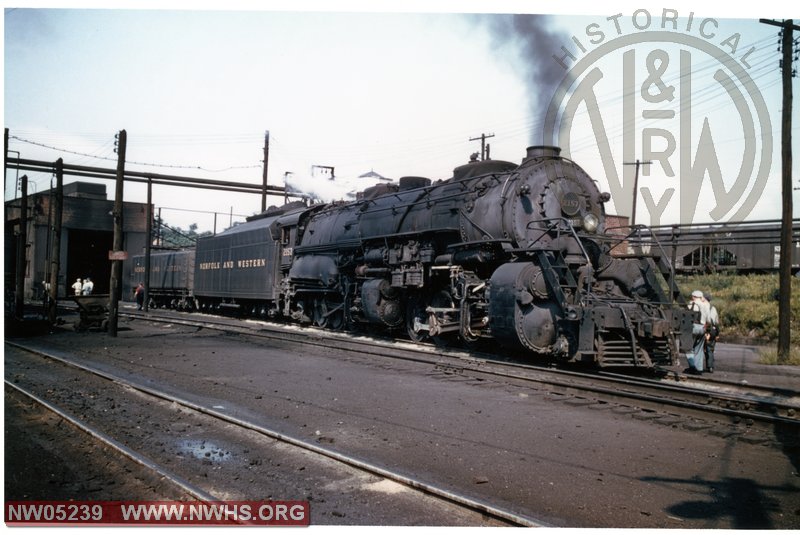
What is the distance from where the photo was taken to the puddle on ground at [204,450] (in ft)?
17.8

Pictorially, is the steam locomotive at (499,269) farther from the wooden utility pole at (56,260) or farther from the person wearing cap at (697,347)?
the wooden utility pole at (56,260)

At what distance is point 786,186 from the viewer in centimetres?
1423

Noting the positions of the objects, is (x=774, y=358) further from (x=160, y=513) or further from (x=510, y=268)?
(x=160, y=513)

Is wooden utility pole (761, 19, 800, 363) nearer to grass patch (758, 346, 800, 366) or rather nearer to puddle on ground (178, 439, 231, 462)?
grass patch (758, 346, 800, 366)

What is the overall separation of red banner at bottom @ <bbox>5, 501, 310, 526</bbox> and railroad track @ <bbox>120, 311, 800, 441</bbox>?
181 inches

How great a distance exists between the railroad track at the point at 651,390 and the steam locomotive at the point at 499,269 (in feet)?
1.44

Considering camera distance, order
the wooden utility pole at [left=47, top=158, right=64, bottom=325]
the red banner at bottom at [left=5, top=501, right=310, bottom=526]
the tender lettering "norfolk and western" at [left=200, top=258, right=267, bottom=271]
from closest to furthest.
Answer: the red banner at bottom at [left=5, top=501, right=310, bottom=526] → the wooden utility pole at [left=47, top=158, right=64, bottom=325] → the tender lettering "norfolk and western" at [left=200, top=258, right=267, bottom=271]

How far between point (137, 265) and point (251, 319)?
18160mm

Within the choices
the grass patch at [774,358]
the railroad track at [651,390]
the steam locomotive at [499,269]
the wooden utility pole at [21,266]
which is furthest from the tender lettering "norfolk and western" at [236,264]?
the grass patch at [774,358]

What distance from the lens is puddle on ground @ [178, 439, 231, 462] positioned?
5426 mm

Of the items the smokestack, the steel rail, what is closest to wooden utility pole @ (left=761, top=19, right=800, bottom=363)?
the smokestack

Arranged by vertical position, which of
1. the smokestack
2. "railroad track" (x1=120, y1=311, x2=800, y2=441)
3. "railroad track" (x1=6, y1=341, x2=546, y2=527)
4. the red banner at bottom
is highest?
the smokestack

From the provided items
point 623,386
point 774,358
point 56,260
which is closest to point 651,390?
point 623,386

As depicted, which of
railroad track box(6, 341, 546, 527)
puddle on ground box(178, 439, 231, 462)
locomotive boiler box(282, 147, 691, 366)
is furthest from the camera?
locomotive boiler box(282, 147, 691, 366)
